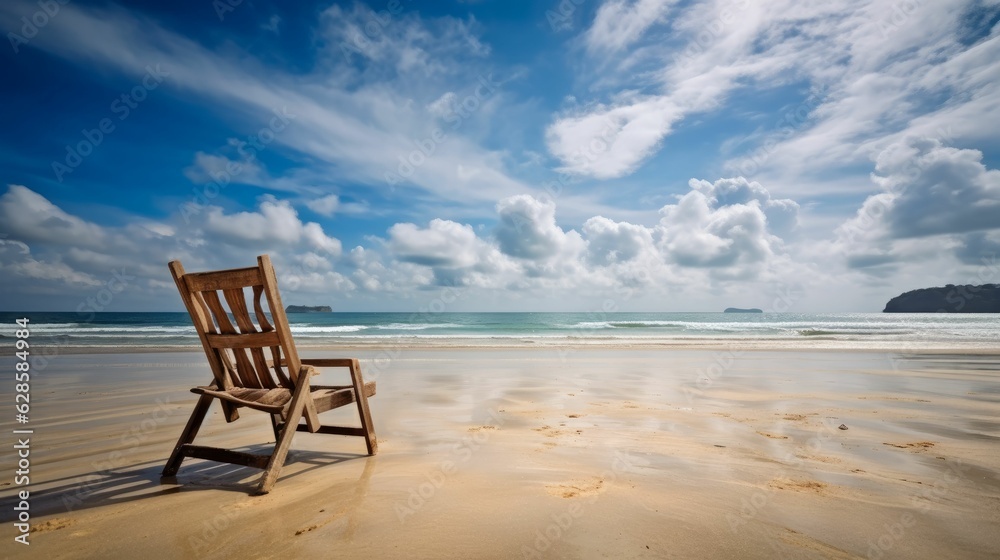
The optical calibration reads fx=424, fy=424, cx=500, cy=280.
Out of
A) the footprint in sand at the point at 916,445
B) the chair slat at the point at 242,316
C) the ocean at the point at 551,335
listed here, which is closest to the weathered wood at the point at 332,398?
the chair slat at the point at 242,316

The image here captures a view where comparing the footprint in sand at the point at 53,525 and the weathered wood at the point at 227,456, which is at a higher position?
the weathered wood at the point at 227,456

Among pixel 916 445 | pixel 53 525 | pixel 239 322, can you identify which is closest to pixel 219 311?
pixel 239 322

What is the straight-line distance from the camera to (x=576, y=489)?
3.29 metres

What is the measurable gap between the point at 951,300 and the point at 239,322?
154m

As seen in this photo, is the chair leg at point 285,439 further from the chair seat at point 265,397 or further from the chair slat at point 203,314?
the chair slat at point 203,314

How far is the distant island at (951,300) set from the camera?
100 metres

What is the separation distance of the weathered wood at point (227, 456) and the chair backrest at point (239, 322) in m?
0.53

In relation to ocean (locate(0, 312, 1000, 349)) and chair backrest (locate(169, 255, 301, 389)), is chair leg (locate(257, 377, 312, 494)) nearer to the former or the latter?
chair backrest (locate(169, 255, 301, 389))

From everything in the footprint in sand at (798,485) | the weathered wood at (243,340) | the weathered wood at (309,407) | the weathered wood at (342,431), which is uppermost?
the weathered wood at (243,340)

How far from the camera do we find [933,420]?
5.91 metres

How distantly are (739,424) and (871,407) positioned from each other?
3.00 m

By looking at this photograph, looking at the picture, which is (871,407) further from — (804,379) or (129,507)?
(129,507)

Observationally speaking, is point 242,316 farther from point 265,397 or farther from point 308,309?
point 308,309

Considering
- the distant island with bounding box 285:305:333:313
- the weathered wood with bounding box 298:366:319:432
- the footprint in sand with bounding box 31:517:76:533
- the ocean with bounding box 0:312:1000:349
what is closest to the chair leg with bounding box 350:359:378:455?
the weathered wood with bounding box 298:366:319:432
